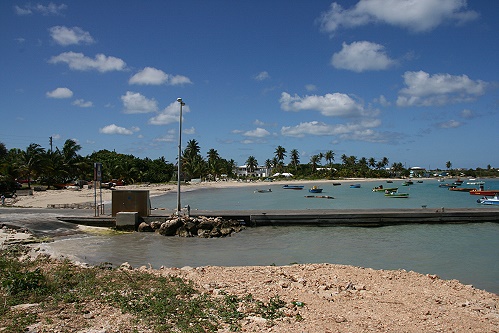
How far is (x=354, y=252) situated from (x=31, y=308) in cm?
1547

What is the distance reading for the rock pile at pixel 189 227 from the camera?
2397 cm

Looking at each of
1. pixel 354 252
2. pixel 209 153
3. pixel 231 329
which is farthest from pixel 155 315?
pixel 209 153

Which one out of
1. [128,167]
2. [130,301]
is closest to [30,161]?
[128,167]

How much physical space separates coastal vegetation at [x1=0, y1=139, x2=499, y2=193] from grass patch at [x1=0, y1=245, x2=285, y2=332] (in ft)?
145

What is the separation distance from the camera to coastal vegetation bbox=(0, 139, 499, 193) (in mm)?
58312

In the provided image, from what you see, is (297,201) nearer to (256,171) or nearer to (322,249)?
(322,249)

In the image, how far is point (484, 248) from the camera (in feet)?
69.0

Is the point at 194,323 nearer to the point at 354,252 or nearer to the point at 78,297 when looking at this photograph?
the point at 78,297

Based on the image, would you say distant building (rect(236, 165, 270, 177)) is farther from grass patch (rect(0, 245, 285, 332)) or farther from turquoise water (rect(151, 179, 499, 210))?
grass patch (rect(0, 245, 285, 332))

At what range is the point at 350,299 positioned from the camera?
31.7 feet

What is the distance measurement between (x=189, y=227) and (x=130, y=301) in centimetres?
1575

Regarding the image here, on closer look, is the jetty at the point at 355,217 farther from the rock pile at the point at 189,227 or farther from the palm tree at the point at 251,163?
the palm tree at the point at 251,163

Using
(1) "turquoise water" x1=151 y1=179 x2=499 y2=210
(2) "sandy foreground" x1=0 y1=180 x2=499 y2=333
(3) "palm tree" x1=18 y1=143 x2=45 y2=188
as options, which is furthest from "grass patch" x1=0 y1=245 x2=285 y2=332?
(3) "palm tree" x1=18 y1=143 x2=45 y2=188

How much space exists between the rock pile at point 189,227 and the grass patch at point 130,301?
41.8ft
